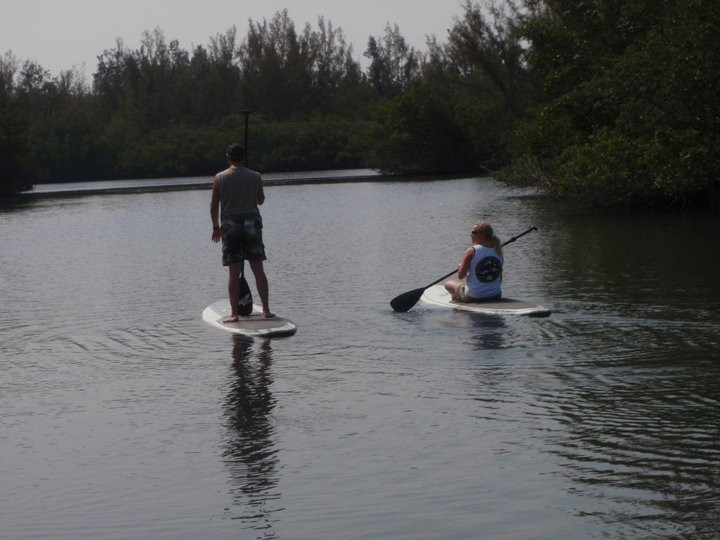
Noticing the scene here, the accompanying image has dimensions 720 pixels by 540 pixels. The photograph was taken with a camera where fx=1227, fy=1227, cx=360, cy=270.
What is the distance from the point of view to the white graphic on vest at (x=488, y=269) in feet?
39.8

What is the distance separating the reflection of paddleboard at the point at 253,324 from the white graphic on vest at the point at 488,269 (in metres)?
1.99

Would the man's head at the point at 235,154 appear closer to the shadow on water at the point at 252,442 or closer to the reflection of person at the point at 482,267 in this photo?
the shadow on water at the point at 252,442

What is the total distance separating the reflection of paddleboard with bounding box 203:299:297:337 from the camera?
11.2 m

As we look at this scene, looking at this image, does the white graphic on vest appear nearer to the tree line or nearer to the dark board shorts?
the dark board shorts

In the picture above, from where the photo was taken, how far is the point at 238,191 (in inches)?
462

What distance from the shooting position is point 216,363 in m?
9.89

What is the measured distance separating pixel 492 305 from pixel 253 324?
235 centimetres

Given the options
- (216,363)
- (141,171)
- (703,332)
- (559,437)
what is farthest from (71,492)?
(141,171)

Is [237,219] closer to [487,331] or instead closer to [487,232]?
[487,232]

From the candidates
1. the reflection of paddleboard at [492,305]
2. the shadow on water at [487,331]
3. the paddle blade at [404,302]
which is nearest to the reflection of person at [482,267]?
the reflection of paddleboard at [492,305]

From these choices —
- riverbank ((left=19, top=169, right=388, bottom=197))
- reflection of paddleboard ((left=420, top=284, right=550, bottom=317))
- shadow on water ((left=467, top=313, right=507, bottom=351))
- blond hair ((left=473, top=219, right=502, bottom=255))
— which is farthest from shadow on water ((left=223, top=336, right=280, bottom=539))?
riverbank ((left=19, top=169, right=388, bottom=197))

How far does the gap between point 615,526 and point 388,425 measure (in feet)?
7.45

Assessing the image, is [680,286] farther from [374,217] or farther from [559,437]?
[374,217]

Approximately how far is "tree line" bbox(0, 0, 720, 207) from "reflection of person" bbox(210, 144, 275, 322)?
1601 centimetres
